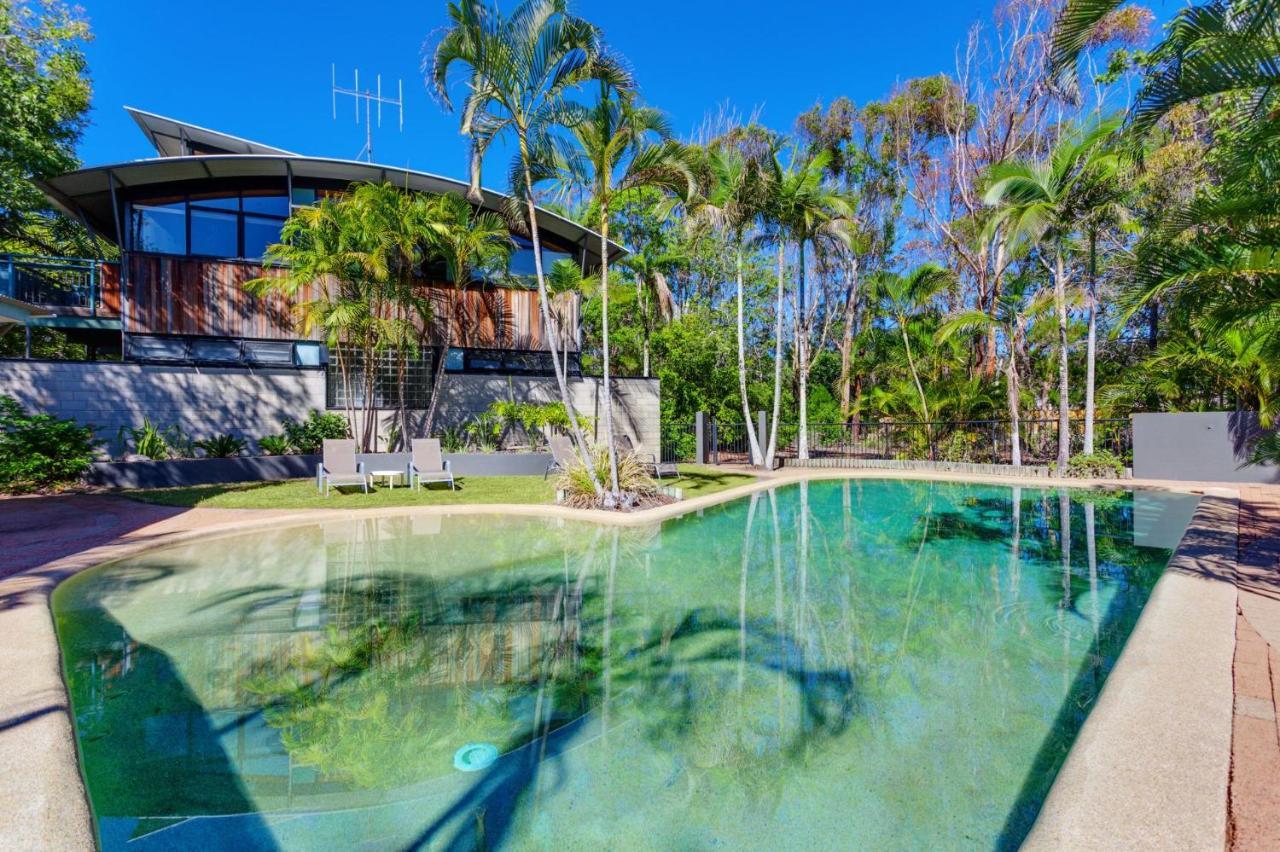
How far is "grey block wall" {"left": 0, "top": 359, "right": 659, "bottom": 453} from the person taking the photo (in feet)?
38.8

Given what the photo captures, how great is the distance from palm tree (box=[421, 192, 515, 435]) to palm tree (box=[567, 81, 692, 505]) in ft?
14.1

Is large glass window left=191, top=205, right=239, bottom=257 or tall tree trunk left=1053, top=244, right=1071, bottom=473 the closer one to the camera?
tall tree trunk left=1053, top=244, right=1071, bottom=473

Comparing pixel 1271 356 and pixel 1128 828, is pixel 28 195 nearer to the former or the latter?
pixel 1128 828

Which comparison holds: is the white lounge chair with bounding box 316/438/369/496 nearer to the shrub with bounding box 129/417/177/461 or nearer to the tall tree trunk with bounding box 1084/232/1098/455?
the shrub with bounding box 129/417/177/461

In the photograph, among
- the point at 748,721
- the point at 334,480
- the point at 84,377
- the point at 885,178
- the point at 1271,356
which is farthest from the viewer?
the point at 885,178

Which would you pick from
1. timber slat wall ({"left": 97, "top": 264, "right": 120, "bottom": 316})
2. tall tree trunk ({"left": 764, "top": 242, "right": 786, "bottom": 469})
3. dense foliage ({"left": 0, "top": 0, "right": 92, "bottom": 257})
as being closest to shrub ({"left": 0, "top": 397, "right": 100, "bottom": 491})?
timber slat wall ({"left": 97, "top": 264, "right": 120, "bottom": 316})

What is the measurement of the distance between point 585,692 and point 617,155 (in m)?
8.37

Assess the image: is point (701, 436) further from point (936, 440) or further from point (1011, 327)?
point (1011, 327)

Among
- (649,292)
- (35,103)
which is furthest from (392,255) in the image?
(35,103)

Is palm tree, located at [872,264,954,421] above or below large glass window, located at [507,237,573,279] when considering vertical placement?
below

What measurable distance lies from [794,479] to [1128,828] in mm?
12278

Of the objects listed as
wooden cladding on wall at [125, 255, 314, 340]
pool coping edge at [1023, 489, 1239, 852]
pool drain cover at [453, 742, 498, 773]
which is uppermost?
wooden cladding on wall at [125, 255, 314, 340]

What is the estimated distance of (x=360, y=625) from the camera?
4797 millimetres

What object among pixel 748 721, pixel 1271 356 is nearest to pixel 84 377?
pixel 748 721
